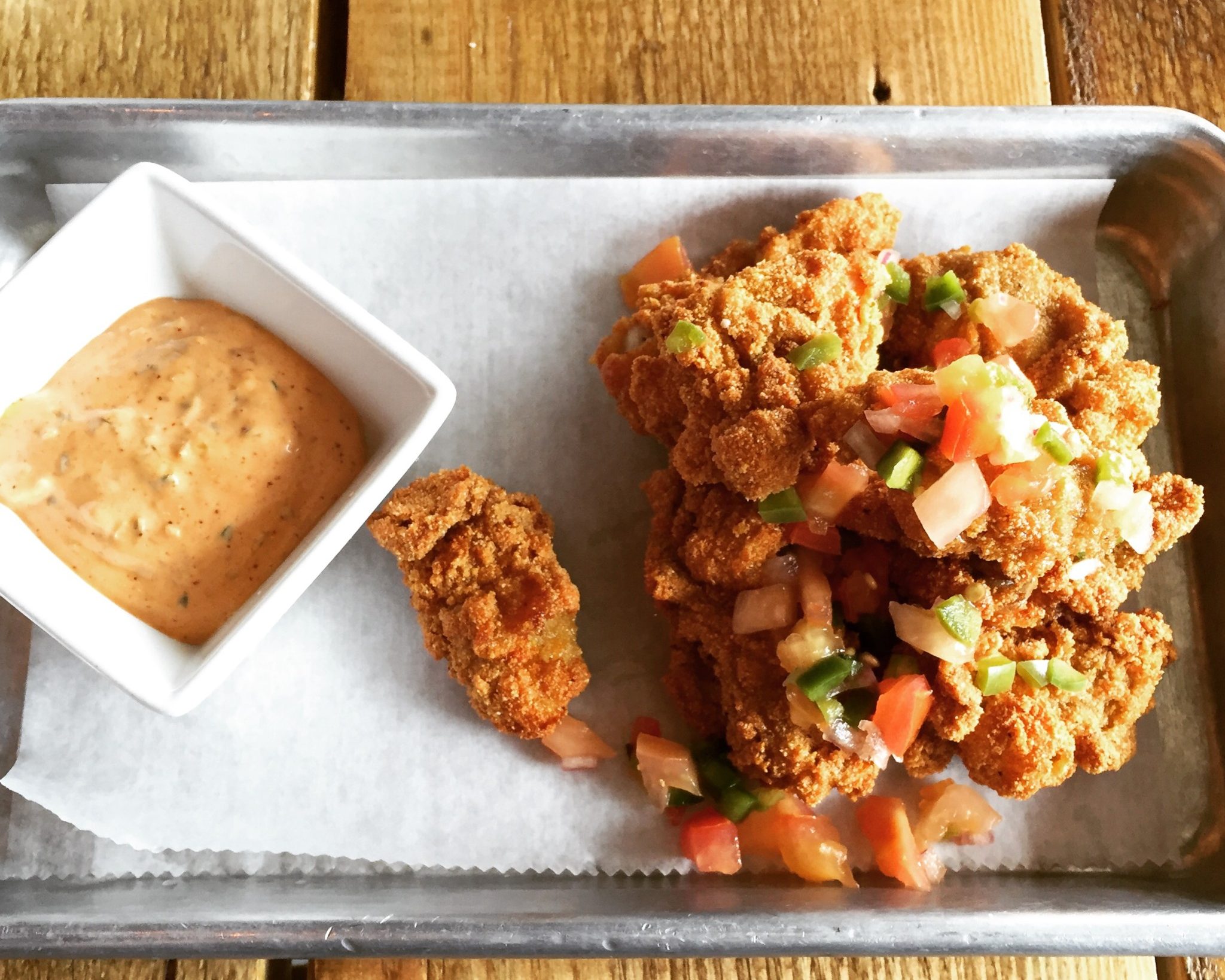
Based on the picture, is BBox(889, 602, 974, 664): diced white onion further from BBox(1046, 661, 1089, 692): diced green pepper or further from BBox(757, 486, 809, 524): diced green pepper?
BBox(757, 486, 809, 524): diced green pepper

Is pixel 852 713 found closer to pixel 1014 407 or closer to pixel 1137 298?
pixel 1014 407

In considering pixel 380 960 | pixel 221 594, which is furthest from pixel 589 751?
pixel 221 594

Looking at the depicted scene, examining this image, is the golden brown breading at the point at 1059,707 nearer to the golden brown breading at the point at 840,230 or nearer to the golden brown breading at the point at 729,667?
the golden brown breading at the point at 729,667

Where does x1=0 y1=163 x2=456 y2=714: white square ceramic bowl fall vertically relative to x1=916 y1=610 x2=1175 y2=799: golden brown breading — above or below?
above

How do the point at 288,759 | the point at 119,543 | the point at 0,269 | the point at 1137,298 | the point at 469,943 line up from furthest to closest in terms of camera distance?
the point at 1137,298 → the point at 0,269 → the point at 288,759 → the point at 469,943 → the point at 119,543

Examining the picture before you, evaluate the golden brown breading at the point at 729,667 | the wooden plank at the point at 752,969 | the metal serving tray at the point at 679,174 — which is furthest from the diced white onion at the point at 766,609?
the wooden plank at the point at 752,969

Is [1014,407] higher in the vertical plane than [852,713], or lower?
higher

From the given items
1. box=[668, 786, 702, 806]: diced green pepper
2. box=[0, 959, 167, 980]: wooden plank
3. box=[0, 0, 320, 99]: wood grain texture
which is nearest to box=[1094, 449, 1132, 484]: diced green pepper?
box=[668, 786, 702, 806]: diced green pepper
